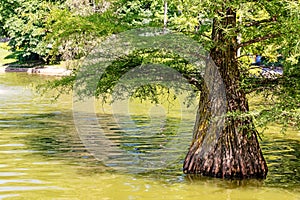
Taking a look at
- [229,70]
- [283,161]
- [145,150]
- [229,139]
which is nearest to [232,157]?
[229,139]

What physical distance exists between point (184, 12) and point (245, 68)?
3.08 meters

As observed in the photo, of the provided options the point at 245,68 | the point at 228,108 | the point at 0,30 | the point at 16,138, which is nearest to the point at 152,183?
the point at 228,108

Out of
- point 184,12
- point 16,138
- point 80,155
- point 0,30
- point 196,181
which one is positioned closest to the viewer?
point 184,12

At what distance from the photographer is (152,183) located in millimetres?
11758

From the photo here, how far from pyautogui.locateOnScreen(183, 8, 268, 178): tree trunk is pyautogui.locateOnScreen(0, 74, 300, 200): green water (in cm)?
25

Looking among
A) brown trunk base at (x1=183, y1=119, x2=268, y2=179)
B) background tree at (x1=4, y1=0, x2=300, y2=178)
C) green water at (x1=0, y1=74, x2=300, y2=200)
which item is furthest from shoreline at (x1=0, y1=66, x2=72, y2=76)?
brown trunk base at (x1=183, y1=119, x2=268, y2=179)

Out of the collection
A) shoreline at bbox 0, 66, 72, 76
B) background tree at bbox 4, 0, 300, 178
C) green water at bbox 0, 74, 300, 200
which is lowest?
green water at bbox 0, 74, 300, 200

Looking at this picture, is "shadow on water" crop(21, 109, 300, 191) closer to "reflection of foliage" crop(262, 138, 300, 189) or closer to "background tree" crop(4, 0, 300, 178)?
"reflection of foliage" crop(262, 138, 300, 189)

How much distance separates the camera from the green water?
11.1m

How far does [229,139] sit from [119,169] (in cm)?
250

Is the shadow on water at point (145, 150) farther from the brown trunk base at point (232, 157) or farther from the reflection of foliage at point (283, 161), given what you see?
the brown trunk base at point (232, 157)

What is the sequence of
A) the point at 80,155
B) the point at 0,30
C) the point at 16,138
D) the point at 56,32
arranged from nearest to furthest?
the point at 56,32 < the point at 80,155 < the point at 16,138 < the point at 0,30

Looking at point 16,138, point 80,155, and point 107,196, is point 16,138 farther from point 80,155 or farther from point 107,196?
point 107,196

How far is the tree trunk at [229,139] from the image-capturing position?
462 inches
